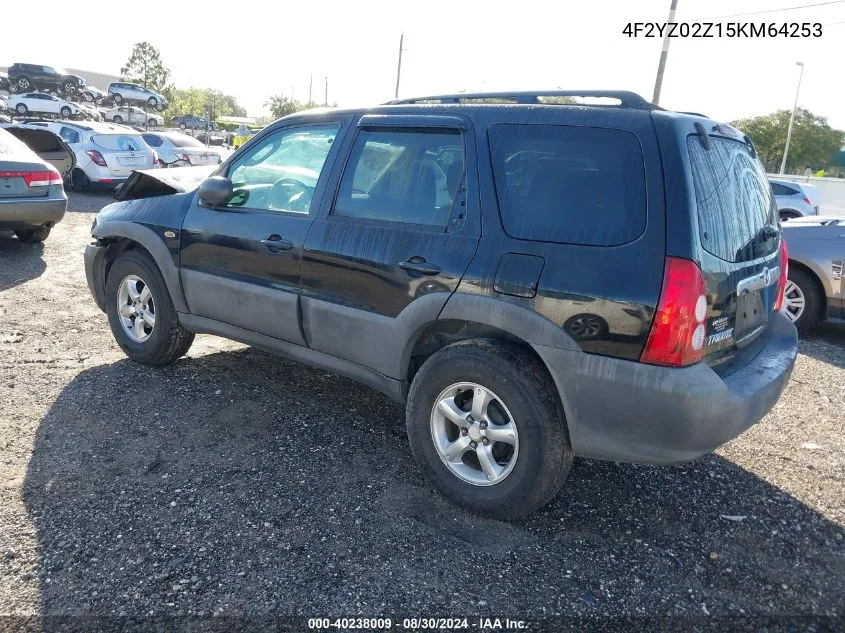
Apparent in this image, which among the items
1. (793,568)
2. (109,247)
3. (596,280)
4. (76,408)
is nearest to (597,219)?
(596,280)

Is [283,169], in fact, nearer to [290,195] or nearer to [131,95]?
[290,195]

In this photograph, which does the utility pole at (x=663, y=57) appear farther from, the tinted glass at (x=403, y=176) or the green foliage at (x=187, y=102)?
the green foliage at (x=187, y=102)

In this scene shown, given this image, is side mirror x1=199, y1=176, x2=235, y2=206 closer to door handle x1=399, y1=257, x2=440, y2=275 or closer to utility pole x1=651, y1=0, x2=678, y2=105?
door handle x1=399, y1=257, x2=440, y2=275

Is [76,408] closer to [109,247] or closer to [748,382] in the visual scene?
[109,247]

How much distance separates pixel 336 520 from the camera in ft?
9.97

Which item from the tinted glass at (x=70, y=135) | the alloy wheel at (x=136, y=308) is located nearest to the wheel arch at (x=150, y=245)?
the alloy wheel at (x=136, y=308)

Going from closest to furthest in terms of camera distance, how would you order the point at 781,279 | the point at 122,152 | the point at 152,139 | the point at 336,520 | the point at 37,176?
the point at 336,520, the point at 781,279, the point at 37,176, the point at 122,152, the point at 152,139

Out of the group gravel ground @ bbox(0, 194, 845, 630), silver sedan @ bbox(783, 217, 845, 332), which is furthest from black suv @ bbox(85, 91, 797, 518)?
silver sedan @ bbox(783, 217, 845, 332)

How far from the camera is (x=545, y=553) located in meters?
2.88

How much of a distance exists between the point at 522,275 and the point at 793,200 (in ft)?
47.2

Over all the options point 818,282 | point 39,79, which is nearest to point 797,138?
point 818,282

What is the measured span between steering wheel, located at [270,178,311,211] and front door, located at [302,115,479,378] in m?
0.21

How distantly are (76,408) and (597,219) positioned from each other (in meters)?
3.27

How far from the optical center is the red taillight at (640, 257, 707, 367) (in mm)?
2561
